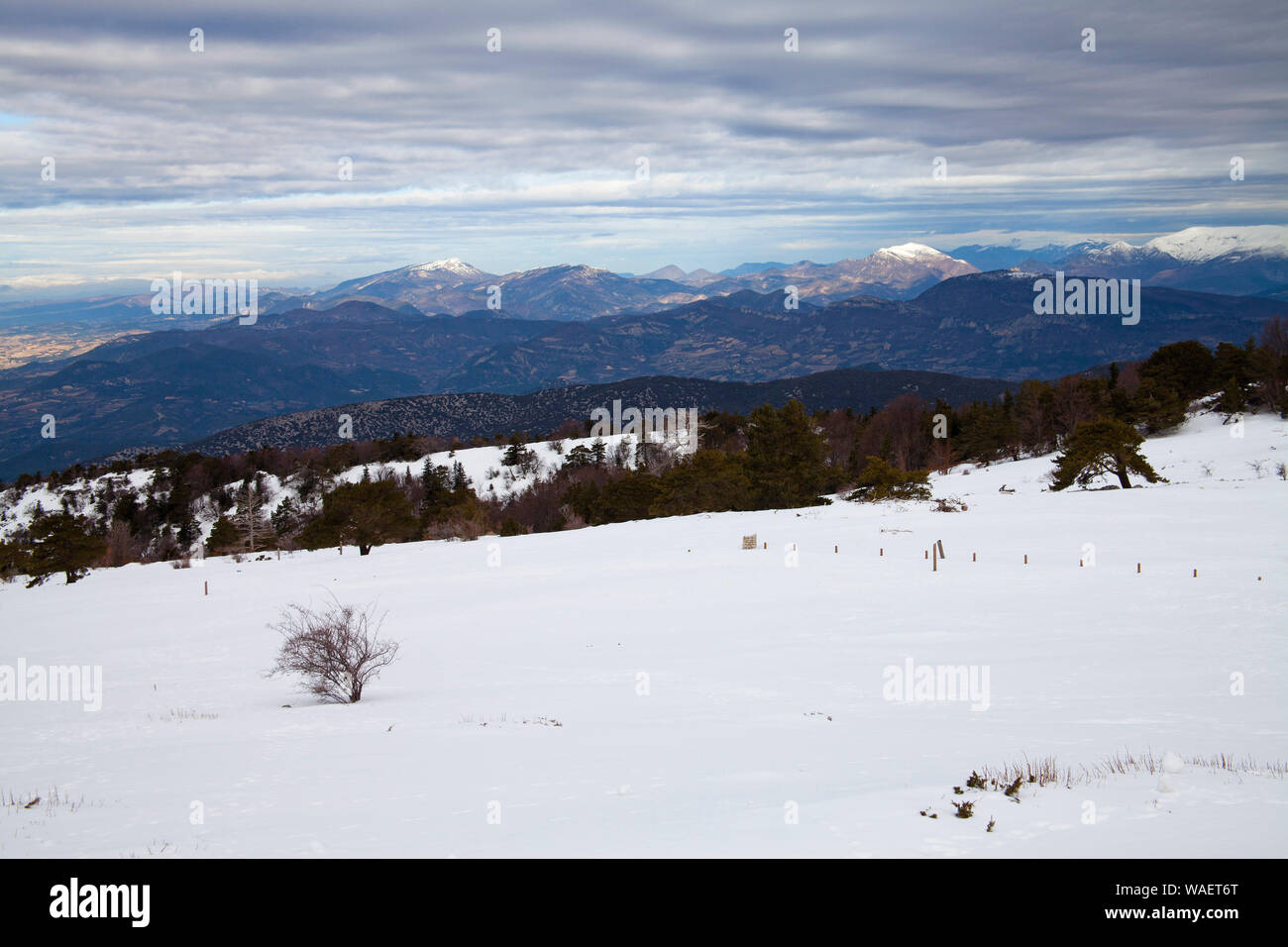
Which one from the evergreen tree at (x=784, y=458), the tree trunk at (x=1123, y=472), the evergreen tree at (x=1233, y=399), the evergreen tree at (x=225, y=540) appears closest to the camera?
the tree trunk at (x=1123, y=472)

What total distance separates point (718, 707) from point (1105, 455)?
40013mm

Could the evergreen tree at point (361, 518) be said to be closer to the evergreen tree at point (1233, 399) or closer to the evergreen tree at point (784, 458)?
the evergreen tree at point (784, 458)

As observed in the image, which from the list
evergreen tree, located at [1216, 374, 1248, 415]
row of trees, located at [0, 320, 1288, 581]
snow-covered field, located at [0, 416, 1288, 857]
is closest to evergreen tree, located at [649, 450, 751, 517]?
row of trees, located at [0, 320, 1288, 581]

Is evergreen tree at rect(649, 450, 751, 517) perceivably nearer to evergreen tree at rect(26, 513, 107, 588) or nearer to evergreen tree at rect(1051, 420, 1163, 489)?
evergreen tree at rect(1051, 420, 1163, 489)

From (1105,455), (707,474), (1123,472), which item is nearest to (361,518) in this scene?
(707,474)

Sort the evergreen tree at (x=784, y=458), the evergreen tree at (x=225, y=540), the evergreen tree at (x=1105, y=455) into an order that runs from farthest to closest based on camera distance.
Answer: the evergreen tree at (x=225, y=540), the evergreen tree at (x=784, y=458), the evergreen tree at (x=1105, y=455)

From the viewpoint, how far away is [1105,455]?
45.6 metres

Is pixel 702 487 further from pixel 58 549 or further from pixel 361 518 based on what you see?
pixel 58 549

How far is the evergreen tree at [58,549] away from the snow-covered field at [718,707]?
12.6 meters

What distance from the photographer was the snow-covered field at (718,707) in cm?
791

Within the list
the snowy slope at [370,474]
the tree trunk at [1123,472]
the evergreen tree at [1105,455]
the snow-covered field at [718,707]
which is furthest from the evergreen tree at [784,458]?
the snowy slope at [370,474]

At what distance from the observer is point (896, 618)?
73.5 ft

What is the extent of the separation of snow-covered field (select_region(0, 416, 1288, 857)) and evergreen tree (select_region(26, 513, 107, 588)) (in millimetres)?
12587

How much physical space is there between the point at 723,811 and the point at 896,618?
49.7ft
